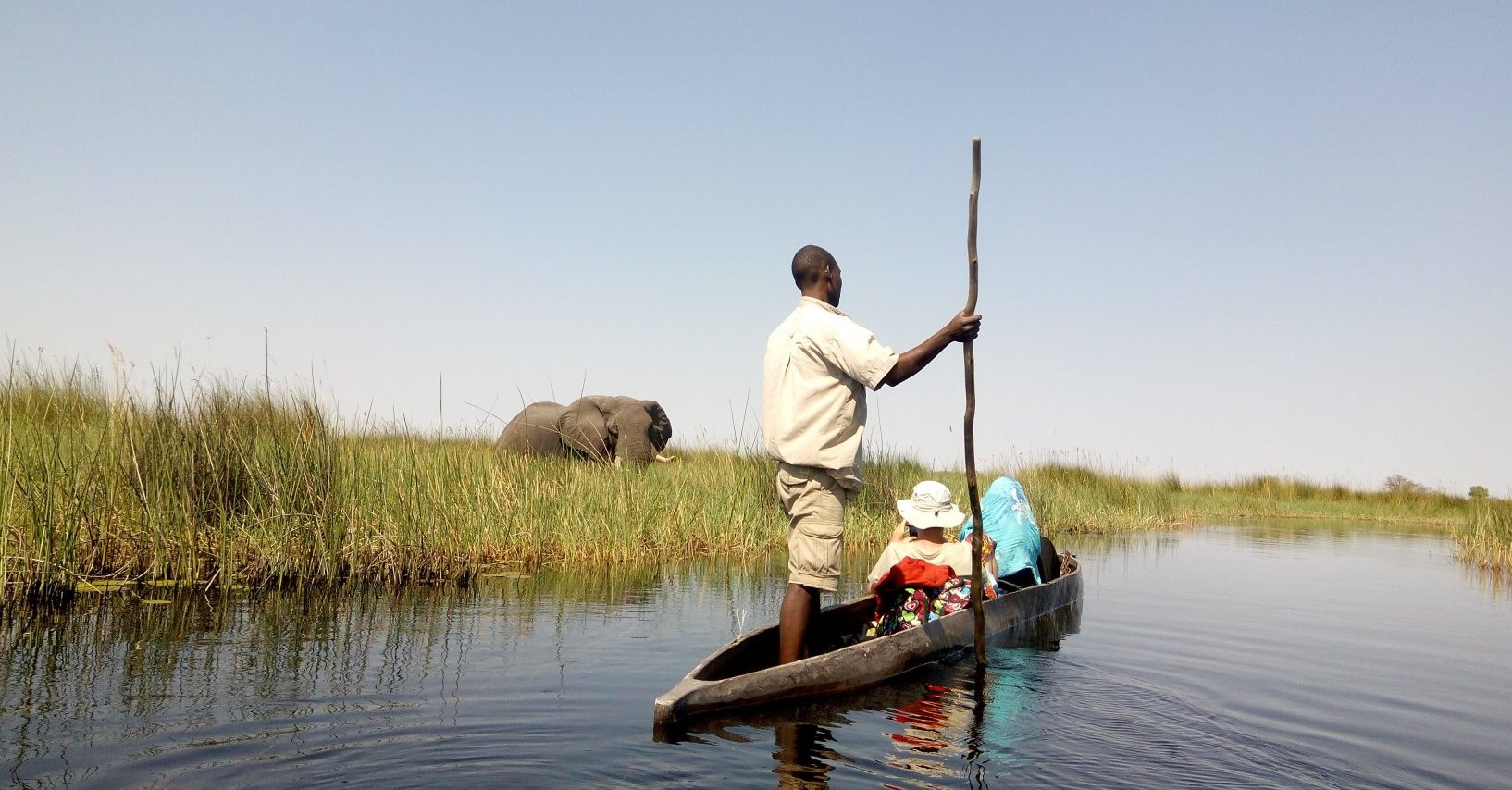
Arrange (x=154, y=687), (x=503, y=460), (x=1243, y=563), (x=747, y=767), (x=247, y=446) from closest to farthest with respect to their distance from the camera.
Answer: (x=747, y=767), (x=154, y=687), (x=247, y=446), (x=503, y=460), (x=1243, y=563)

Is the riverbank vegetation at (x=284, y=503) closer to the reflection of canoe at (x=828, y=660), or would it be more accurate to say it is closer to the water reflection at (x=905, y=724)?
the reflection of canoe at (x=828, y=660)

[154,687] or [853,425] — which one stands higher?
[853,425]

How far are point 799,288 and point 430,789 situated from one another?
2998 mm

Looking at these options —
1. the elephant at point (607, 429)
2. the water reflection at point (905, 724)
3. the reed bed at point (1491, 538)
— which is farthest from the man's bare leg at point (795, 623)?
the elephant at point (607, 429)

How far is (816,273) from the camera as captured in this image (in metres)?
5.33

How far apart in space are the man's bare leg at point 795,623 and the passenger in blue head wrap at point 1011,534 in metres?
3.16

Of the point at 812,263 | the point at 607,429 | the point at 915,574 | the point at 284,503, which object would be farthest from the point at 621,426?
the point at 812,263

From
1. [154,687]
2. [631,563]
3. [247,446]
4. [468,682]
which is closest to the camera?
[154,687]

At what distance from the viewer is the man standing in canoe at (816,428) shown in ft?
16.5

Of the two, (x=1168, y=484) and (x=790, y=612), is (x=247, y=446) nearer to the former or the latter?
(x=790, y=612)

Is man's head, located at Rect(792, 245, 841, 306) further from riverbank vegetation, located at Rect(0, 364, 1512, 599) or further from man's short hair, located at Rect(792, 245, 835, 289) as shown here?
riverbank vegetation, located at Rect(0, 364, 1512, 599)

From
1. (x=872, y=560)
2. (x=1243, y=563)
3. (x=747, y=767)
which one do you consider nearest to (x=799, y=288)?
(x=747, y=767)

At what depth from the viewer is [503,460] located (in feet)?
37.4

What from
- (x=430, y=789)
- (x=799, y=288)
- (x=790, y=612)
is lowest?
(x=430, y=789)
